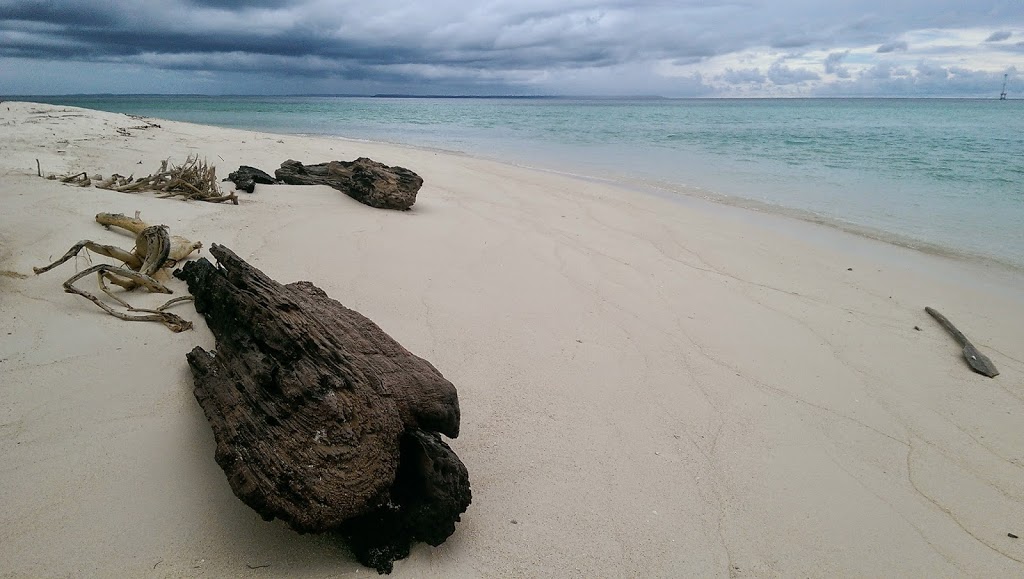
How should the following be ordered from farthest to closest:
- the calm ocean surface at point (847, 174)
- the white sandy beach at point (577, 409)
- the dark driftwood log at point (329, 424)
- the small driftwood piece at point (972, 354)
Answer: the calm ocean surface at point (847, 174) → the small driftwood piece at point (972, 354) → the white sandy beach at point (577, 409) → the dark driftwood log at point (329, 424)

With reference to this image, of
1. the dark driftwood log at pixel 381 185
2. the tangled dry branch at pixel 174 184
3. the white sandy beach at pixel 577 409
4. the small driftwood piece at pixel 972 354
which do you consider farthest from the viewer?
the dark driftwood log at pixel 381 185

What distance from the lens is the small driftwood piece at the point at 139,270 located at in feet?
9.84

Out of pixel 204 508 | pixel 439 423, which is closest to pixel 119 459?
pixel 204 508

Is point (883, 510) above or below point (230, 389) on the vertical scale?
below

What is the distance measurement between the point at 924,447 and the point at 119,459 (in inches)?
145

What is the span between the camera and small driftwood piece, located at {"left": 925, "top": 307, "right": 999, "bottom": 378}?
3.66 m

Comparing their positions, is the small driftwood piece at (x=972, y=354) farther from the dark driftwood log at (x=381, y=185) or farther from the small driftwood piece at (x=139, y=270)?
the dark driftwood log at (x=381, y=185)

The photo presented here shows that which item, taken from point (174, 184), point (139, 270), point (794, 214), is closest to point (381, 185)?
point (174, 184)

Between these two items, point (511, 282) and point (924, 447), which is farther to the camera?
point (511, 282)

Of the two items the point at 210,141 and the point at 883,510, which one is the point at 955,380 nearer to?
the point at 883,510

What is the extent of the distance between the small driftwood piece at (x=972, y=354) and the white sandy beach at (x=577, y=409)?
0.21 ft

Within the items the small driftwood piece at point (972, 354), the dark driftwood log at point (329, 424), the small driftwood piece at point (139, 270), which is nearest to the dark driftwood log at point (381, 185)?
the small driftwood piece at point (139, 270)

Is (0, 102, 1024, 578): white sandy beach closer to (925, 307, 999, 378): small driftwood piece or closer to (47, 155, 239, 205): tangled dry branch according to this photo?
(925, 307, 999, 378): small driftwood piece

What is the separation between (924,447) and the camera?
287 centimetres
